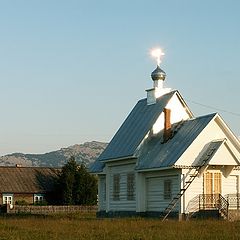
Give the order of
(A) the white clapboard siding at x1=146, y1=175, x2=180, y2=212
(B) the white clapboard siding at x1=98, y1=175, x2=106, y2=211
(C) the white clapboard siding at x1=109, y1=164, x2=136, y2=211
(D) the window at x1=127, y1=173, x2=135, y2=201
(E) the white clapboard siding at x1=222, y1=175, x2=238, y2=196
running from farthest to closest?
(B) the white clapboard siding at x1=98, y1=175, x2=106, y2=211 → (C) the white clapboard siding at x1=109, y1=164, x2=136, y2=211 → (D) the window at x1=127, y1=173, x2=135, y2=201 → (E) the white clapboard siding at x1=222, y1=175, x2=238, y2=196 → (A) the white clapboard siding at x1=146, y1=175, x2=180, y2=212

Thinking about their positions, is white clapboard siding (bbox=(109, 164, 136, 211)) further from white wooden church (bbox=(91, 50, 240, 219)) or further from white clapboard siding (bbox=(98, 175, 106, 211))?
white clapboard siding (bbox=(98, 175, 106, 211))

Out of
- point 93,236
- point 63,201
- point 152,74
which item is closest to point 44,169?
point 63,201

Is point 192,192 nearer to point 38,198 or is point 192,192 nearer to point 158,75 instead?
point 158,75

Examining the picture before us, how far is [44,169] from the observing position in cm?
7712

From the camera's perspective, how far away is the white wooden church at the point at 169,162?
3781 cm

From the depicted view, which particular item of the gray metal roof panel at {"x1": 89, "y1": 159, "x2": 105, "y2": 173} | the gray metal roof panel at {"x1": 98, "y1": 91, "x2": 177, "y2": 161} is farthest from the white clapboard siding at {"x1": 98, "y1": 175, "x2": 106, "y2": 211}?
the gray metal roof panel at {"x1": 98, "y1": 91, "x2": 177, "y2": 161}

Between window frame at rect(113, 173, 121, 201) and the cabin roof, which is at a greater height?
the cabin roof

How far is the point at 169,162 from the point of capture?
124ft

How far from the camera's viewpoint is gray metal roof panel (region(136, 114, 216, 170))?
38.1 m

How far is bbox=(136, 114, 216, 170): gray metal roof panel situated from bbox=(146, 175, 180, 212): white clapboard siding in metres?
1.13

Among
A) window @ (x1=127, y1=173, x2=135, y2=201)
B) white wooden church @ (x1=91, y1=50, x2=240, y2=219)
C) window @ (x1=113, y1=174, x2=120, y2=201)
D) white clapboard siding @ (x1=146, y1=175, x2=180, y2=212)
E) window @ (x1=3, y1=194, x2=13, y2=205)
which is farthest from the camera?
window @ (x1=3, y1=194, x2=13, y2=205)

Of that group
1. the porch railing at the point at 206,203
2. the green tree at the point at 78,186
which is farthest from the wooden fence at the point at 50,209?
the porch railing at the point at 206,203

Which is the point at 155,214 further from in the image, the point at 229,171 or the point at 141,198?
the point at 229,171

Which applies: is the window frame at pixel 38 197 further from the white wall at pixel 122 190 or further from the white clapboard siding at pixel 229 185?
the white clapboard siding at pixel 229 185
